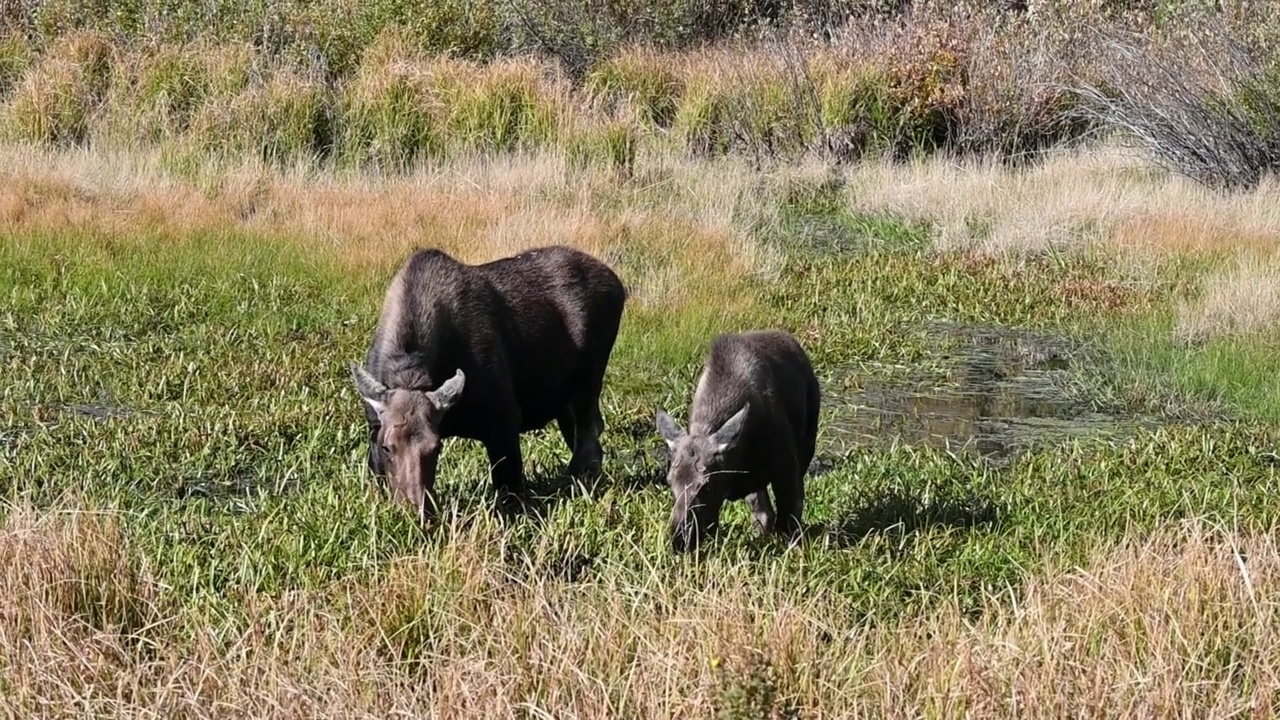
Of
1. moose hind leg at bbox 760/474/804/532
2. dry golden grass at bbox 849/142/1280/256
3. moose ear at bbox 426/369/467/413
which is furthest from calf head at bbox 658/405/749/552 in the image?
dry golden grass at bbox 849/142/1280/256

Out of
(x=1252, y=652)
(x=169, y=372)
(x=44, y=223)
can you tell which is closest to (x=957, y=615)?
(x=1252, y=652)

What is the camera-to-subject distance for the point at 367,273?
12.4m

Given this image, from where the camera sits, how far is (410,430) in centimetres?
640

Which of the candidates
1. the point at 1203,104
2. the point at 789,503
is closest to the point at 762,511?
the point at 789,503

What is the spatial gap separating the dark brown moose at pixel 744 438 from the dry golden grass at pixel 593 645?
2.30 ft

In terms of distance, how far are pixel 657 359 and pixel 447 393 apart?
4.48 meters

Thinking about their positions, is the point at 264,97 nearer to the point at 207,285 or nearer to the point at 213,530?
the point at 207,285

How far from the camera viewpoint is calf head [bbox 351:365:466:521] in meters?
6.34

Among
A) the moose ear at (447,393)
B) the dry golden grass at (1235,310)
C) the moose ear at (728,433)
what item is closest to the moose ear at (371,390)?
the moose ear at (447,393)

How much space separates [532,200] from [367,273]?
3.09 metres

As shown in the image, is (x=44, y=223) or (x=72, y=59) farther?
(x=72, y=59)

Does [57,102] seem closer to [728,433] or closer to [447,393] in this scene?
[447,393]

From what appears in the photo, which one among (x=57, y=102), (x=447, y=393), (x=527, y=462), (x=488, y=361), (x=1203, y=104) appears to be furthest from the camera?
(x=1203, y=104)

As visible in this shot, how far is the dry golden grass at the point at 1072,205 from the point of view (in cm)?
1531
